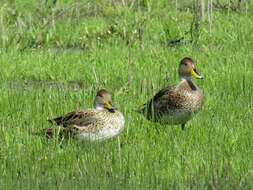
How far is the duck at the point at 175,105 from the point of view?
7.16 metres

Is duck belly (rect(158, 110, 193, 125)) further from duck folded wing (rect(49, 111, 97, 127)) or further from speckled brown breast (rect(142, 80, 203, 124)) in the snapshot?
duck folded wing (rect(49, 111, 97, 127))

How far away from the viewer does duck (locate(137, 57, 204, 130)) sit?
7.16 m

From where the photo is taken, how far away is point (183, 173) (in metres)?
5.63

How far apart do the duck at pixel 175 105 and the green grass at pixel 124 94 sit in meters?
0.09

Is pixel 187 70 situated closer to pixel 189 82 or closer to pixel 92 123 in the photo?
pixel 189 82

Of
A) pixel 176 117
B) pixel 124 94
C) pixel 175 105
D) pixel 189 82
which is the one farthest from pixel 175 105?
pixel 124 94

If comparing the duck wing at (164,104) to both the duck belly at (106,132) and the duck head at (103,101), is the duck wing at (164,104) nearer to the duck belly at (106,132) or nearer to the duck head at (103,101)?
the duck head at (103,101)

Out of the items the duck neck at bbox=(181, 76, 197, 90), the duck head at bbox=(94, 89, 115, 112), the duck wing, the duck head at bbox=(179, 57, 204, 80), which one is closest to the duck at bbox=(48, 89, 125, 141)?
the duck head at bbox=(94, 89, 115, 112)

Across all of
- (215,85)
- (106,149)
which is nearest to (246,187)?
(106,149)

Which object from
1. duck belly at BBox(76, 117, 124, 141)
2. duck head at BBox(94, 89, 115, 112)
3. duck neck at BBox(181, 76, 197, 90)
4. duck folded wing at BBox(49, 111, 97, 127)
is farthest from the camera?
duck neck at BBox(181, 76, 197, 90)

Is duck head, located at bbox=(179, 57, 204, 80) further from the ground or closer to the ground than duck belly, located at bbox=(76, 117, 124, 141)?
further from the ground

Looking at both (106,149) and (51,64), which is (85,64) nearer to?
(51,64)

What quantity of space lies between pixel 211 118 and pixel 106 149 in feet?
4.73

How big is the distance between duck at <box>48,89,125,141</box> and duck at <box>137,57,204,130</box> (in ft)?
1.28
